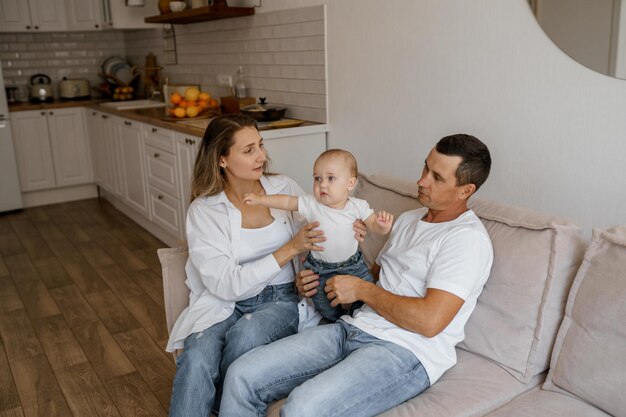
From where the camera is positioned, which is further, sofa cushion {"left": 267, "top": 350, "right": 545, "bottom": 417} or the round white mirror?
the round white mirror

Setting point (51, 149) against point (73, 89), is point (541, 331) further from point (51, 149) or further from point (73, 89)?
point (73, 89)

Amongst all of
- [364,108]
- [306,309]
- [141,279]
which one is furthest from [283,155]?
[306,309]

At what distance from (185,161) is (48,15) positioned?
2884 millimetres

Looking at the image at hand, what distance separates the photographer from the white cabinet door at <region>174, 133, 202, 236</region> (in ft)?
11.8

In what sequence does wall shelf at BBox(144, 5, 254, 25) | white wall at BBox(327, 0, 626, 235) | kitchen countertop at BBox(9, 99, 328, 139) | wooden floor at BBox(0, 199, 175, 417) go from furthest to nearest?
wall shelf at BBox(144, 5, 254, 25)
kitchen countertop at BBox(9, 99, 328, 139)
wooden floor at BBox(0, 199, 175, 417)
white wall at BBox(327, 0, 626, 235)

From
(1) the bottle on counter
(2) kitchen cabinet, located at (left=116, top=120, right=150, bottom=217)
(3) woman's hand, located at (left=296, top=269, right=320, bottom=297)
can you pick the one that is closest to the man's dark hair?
(3) woman's hand, located at (left=296, top=269, right=320, bottom=297)

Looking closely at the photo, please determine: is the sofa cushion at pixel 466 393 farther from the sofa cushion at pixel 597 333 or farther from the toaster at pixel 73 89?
the toaster at pixel 73 89

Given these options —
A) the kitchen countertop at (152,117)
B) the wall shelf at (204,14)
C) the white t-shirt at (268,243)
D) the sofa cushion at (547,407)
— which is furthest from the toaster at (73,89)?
the sofa cushion at (547,407)

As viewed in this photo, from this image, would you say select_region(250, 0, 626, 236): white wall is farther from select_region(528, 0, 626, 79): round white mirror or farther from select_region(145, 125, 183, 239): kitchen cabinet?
select_region(145, 125, 183, 239): kitchen cabinet

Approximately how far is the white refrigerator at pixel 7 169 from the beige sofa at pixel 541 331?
458 cm

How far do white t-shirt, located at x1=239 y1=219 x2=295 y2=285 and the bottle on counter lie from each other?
215 centimetres

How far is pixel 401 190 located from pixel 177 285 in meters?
0.84

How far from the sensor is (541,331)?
159cm

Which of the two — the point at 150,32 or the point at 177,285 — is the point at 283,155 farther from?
the point at 150,32
